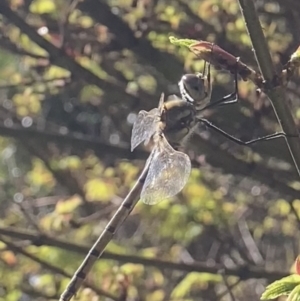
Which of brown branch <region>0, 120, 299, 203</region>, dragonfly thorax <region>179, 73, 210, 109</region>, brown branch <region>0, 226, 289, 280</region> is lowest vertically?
A: brown branch <region>0, 226, 289, 280</region>

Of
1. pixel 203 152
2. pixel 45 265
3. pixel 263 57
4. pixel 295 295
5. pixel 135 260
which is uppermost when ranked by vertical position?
pixel 263 57

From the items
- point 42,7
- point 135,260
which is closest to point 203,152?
point 135,260

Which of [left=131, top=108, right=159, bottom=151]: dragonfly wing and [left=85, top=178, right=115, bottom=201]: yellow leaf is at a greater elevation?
[left=131, top=108, right=159, bottom=151]: dragonfly wing

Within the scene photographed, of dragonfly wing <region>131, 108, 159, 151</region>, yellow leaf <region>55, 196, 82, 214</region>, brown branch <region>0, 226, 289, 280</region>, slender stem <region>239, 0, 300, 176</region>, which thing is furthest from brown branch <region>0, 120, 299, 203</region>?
slender stem <region>239, 0, 300, 176</region>

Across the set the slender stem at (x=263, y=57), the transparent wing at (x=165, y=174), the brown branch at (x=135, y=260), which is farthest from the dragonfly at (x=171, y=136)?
the slender stem at (x=263, y=57)

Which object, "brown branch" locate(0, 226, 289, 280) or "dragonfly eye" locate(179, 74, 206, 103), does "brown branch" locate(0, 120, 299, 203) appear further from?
"dragonfly eye" locate(179, 74, 206, 103)

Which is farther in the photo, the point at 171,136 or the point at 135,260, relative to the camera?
the point at 135,260

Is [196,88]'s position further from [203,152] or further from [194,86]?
[203,152]
